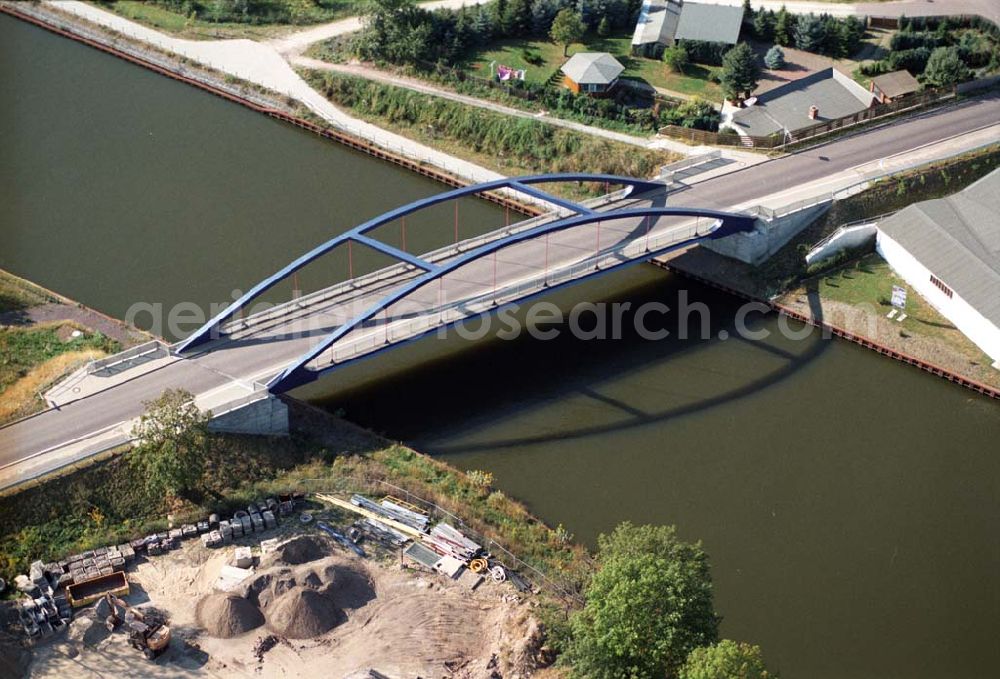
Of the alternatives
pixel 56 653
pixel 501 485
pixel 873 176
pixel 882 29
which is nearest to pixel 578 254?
pixel 501 485

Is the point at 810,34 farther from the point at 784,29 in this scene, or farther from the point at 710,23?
the point at 710,23

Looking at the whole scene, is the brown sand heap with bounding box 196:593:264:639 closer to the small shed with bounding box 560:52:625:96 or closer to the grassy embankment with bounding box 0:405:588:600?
the grassy embankment with bounding box 0:405:588:600

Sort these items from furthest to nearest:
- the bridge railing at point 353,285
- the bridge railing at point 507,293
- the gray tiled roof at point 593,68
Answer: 1. the gray tiled roof at point 593,68
2. the bridge railing at point 353,285
3. the bridge railing at point 507,293

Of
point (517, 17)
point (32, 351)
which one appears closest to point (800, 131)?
point (517, 17)

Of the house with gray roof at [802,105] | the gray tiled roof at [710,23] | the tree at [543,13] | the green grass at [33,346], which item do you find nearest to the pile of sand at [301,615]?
the green grass at [33,346]

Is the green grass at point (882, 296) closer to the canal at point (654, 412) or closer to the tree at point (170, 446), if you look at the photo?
the canal at point (654, 412)

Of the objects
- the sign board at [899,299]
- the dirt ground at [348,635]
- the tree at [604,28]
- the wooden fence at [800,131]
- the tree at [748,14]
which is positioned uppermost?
the tree at [748,14]

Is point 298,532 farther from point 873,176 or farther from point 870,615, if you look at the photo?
point 873,176
